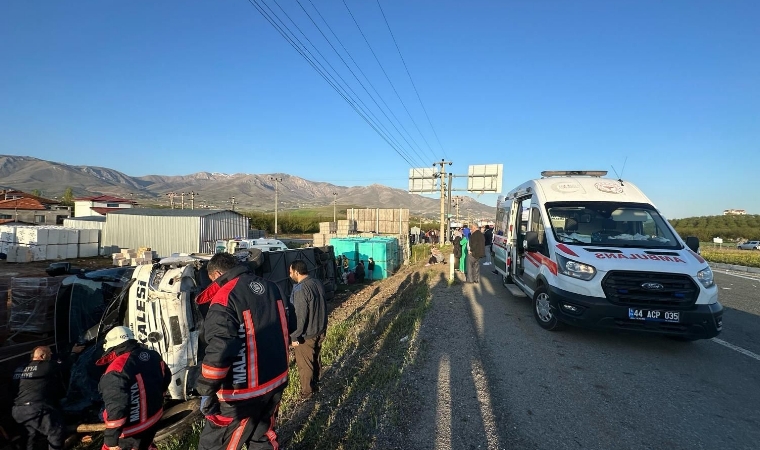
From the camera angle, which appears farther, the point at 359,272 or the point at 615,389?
the point at 359,272

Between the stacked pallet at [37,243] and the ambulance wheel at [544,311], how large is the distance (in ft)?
108

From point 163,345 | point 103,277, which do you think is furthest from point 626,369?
point 103,277

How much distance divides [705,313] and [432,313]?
173 inches

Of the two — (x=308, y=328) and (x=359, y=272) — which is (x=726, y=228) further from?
(x=308, y=328)

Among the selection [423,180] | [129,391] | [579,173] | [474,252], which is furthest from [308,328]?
[423,180]

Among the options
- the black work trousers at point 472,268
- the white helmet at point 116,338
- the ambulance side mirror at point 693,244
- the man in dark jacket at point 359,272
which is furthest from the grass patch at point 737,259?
the white helmet at point 116,338

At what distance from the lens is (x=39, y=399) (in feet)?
14.5

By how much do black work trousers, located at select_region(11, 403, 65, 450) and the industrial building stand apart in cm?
2928

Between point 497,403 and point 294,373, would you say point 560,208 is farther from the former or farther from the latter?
point 294,373

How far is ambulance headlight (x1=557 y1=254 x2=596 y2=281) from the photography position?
5.60 m

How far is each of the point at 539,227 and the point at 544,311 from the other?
164cm

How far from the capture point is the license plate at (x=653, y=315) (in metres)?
5.24

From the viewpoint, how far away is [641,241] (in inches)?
248

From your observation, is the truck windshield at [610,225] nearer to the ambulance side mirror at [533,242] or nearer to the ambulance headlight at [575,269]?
the ambulance side mirror at [533,242]
